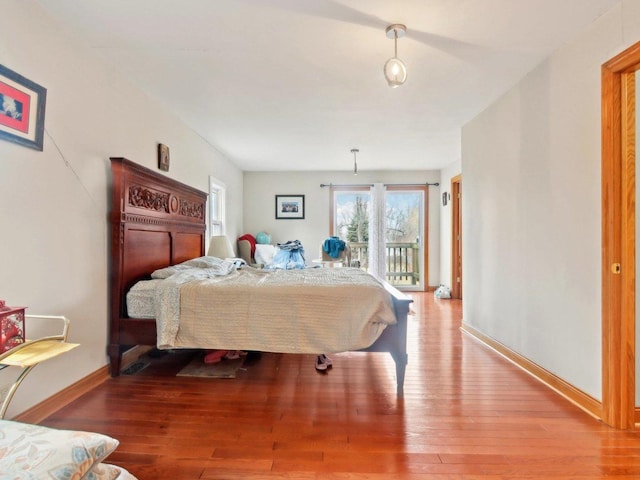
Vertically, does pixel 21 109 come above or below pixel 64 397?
above

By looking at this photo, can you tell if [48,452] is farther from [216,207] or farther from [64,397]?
[216,207]

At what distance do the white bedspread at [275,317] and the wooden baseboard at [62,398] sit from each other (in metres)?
0.54

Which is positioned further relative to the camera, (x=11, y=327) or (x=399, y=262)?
(x=399, y=262)

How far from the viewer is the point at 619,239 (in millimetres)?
1720

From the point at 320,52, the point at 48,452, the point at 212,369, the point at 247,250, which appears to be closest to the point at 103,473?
the point at 48,452

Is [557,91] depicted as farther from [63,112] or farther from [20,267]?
[20,267]

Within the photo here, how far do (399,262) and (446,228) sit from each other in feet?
3.76

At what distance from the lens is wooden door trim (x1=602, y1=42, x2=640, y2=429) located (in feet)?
5.60

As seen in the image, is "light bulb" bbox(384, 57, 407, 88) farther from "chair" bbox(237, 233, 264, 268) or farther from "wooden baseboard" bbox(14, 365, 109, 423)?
"chair" bbox(237, 233, 264, 268)

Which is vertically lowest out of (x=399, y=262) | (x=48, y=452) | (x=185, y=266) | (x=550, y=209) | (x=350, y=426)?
(x=350, y=426)

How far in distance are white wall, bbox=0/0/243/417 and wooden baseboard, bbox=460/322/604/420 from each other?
323 cm

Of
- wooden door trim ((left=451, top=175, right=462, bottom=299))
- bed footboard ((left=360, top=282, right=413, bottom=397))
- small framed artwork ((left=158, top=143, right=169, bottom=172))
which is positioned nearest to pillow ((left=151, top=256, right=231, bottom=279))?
small framed artwork ((left=158, top=143, right=169, bottom=172))

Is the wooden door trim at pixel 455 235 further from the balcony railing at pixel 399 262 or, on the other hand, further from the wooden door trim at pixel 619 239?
the wooden door trim at pixel 619 239

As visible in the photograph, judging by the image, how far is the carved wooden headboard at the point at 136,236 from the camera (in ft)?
7.59
